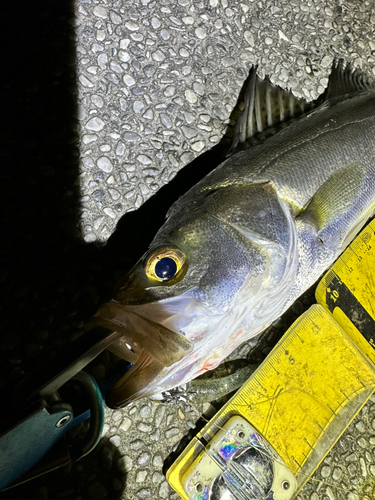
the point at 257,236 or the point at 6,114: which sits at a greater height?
the point at 6,114

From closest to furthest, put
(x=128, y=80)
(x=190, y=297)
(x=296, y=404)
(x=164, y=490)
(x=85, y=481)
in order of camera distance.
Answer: (x=190, y=297) → (x=85, y=481) → (x=164, y=490) → (x=296, y=404) → (x=128, y=80)

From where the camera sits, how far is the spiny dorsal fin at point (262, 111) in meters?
1.92

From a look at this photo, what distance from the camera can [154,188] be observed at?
2.10m

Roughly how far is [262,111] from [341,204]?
26.0 inches

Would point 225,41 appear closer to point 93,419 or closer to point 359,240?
point 359,240

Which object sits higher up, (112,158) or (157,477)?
(112,158)

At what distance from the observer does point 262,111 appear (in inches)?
78.5

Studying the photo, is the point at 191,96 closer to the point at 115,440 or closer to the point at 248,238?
the point at 248,238

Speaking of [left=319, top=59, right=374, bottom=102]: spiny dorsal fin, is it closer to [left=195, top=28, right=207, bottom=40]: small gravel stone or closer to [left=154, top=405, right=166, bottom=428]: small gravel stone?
[left=195, top=28, right=207, bottom=40]: small gravel stone

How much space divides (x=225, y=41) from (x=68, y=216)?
4.96 feet

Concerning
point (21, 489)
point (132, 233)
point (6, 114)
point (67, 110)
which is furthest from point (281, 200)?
point (21, 489)

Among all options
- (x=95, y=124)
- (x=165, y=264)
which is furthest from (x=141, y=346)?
(x=95, y=124)

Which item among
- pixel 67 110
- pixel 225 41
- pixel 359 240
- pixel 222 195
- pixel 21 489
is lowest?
pixel 21 489

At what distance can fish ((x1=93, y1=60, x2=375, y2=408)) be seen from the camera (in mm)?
1219
